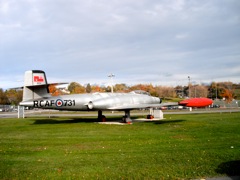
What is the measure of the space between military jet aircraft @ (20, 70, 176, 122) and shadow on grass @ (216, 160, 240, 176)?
50.5 feet

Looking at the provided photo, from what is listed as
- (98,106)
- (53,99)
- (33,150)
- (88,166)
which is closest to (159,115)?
(98,106)

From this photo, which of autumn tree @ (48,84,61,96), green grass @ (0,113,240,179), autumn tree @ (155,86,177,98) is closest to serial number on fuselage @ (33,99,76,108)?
green grass @ (0,113,240,179)

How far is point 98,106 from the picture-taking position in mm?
24812

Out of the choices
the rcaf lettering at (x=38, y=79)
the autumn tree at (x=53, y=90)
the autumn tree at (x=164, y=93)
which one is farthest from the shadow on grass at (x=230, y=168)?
the autumn tree at (x=164, y=93)

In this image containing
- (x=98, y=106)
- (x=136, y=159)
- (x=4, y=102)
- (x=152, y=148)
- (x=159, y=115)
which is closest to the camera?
(x=136, y=159)

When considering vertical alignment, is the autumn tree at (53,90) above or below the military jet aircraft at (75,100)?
above

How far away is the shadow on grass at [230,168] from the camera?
279 inches

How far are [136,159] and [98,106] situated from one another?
16.2 m

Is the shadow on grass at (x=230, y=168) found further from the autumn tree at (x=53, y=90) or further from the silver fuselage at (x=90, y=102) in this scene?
the autumn tree at (x=53, y=90)

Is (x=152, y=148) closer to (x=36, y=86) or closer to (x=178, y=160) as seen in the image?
(x=178, y=160)

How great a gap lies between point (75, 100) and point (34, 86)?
418 centimetres

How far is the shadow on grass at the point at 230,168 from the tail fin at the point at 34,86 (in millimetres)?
17714

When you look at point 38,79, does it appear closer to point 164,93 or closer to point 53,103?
point 53,103

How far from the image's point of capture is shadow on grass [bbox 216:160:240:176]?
7.09 m
